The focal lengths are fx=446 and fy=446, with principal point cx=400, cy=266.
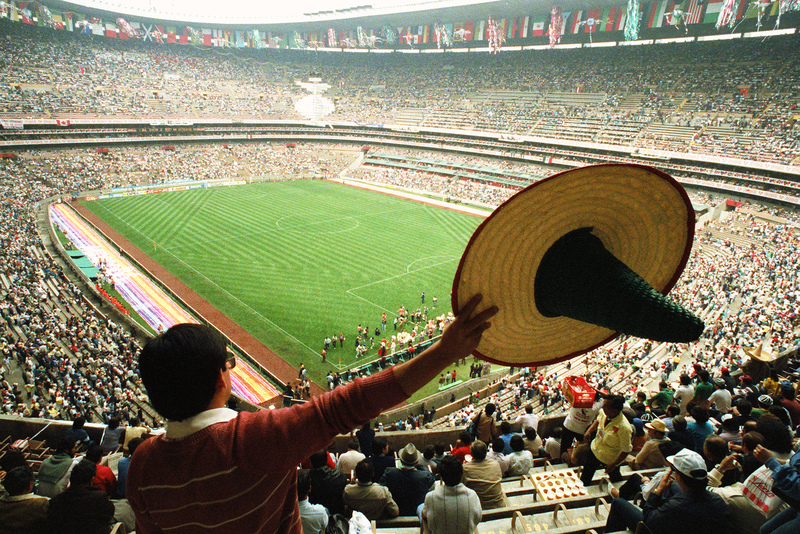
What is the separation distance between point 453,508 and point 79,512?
2822mm

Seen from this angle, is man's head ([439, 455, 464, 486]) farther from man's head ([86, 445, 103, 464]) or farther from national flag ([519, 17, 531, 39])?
national flag ([519, 17, 531, 39])

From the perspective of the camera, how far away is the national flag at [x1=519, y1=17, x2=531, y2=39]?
6309 cm

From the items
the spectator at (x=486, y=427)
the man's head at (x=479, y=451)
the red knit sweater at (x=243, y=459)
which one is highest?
the red knit sweater at (x=243, y=459)

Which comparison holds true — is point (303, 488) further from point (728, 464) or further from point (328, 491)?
point (728, 464)

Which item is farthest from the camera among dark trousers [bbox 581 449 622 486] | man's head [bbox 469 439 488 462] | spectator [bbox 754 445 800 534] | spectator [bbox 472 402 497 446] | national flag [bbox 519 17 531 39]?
national flag [bbox 519 17 531 39]

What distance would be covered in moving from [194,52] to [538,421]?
92.4 meters

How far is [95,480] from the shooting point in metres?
4.74

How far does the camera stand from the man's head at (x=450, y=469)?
3.42 metres

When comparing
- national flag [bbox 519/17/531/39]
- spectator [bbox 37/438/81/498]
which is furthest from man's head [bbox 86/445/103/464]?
national flag [bbox 519/17/531/39]

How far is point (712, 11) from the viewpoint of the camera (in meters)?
46.8

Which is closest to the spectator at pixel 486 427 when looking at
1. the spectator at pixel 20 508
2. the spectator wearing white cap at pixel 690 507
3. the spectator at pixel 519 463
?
the spectator at pixel 519 463

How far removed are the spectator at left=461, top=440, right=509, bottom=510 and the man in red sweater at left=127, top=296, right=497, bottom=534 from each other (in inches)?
140

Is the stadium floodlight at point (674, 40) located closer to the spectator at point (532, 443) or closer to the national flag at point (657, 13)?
Answer: the national flag at point (657, 13)

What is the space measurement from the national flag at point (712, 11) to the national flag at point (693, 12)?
0.62 metres
